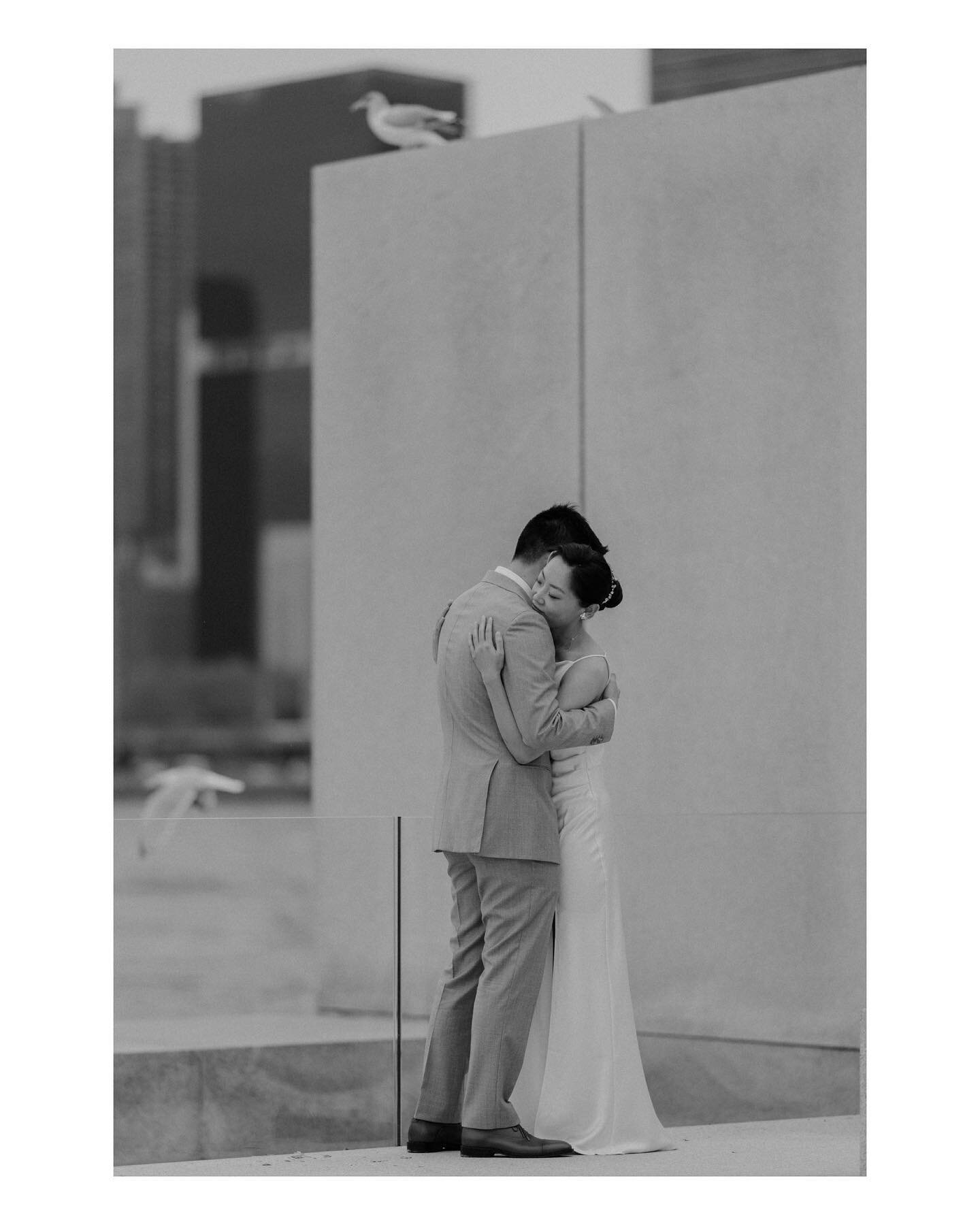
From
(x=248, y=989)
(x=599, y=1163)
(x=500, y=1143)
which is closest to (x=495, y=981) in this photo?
(x=500, y=1143)

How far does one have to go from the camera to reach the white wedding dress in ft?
16.2

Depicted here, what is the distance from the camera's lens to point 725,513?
6.82 metres

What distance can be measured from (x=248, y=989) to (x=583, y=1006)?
171cm

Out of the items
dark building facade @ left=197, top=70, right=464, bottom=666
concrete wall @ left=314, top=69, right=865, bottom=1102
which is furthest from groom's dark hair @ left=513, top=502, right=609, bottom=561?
dark building facade @ left=197, top=70, right=464, bottom=666

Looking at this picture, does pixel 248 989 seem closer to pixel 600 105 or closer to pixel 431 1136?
pixel 431 1136

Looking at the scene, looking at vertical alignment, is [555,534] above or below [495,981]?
above

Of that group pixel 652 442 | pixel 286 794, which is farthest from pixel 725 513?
pixel 286 794

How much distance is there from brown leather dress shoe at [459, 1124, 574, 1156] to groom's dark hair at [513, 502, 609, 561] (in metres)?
1.29

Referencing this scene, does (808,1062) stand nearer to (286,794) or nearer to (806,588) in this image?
(806,588)

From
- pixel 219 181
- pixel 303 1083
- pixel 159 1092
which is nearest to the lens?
pixel 303 1083

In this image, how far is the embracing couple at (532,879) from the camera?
4777mm

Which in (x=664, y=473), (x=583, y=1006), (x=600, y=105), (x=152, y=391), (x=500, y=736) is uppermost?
(x=152, y=391)

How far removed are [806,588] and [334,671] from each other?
190 centimetres

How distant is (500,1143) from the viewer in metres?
4.79
